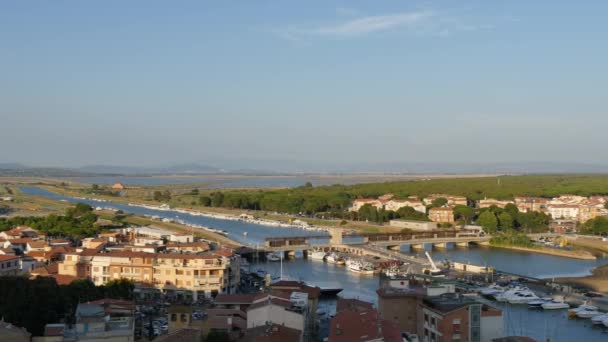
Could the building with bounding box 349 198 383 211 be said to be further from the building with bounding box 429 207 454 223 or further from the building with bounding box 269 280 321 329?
the building with bounding box 269 280 321 329

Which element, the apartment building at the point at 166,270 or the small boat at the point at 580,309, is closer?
the small boat at the point at 580,309

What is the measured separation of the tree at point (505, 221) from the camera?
101ft

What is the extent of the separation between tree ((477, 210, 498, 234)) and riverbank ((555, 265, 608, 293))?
9.74 metres

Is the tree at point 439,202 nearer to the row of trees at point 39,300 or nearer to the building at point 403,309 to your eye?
the row of trees at point 39,300

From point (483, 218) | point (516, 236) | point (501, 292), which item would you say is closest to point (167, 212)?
point (483, 218)

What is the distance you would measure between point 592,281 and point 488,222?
462 inches

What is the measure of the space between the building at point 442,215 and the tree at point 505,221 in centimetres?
387

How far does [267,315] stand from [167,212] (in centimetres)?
3485

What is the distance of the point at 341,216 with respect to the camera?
128 feet

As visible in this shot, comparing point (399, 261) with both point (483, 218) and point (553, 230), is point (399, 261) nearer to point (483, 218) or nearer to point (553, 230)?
point (483, 218)

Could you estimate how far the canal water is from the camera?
43.1ft

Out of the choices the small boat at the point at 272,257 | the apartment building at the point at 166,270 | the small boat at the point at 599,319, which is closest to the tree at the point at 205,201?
the small boat at the point at 272,257

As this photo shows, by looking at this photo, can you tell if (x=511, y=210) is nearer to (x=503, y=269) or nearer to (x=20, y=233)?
(x=503, y=269)

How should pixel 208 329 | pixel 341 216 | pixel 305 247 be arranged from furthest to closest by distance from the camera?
pixel 341 216 → pixel 305 247 → pixel 208 329
